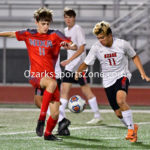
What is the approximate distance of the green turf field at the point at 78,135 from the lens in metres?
6.54

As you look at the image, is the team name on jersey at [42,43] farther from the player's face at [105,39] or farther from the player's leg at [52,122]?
the player's leg at [52,122]

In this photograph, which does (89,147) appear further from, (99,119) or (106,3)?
(106,3)

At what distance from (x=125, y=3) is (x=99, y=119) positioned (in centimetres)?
1059

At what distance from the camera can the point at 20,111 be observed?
478 inches

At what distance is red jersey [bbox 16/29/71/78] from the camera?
277 inches

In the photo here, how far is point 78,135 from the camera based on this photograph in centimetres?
773

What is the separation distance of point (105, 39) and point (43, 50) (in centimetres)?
85

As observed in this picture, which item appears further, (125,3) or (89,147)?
(125,3)

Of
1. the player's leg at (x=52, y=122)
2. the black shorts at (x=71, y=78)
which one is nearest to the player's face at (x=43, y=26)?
the player's leg at (x=52, y=122)

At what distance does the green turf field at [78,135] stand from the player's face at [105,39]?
1308 mm

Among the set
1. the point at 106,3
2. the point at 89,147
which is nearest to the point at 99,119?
the point at 89,147

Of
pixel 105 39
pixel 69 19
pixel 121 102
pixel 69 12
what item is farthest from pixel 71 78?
pixel 121 102

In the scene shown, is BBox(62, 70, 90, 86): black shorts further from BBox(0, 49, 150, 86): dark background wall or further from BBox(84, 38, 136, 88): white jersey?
BBox(0, 49, 150, 86): dark background wall

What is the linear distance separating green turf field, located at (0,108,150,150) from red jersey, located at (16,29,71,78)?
939 millimetres
